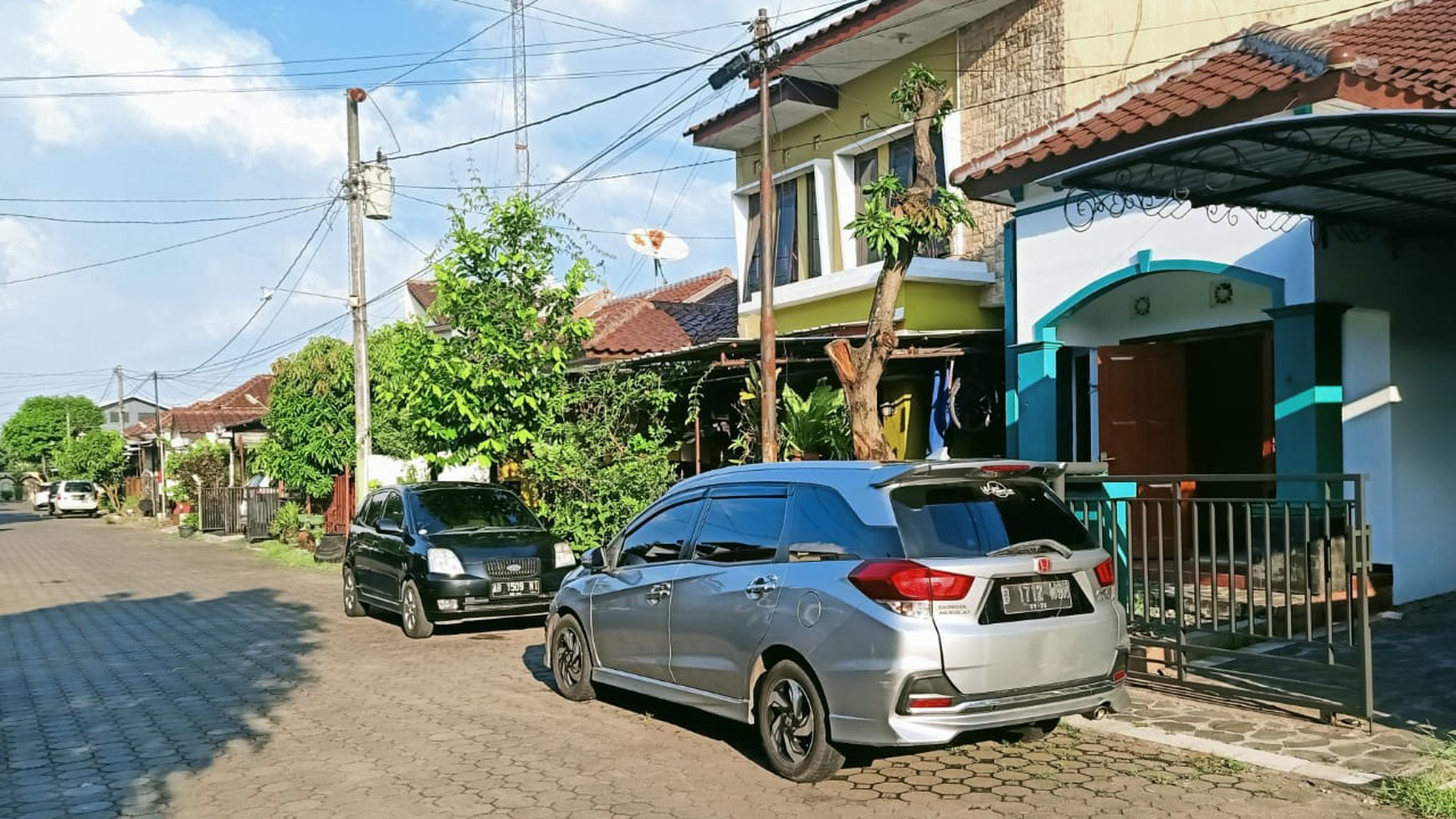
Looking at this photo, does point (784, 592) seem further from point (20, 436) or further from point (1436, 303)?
point (20, 436)

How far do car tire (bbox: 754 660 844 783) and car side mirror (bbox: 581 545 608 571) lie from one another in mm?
2164

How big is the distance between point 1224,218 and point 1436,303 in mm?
2416

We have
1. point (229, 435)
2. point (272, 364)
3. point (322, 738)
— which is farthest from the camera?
point (229, 435)

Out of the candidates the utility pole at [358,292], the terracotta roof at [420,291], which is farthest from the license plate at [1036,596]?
the terracotta roof at [420,291]

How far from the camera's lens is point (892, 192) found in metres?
10.9

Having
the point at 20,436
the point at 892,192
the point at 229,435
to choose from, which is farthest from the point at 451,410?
the point at 20,436

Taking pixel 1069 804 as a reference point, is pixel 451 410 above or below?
above

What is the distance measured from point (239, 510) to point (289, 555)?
10102mm

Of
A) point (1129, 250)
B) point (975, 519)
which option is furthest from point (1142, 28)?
point (975, 519)

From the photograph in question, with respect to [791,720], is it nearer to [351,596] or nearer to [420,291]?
[351,596]

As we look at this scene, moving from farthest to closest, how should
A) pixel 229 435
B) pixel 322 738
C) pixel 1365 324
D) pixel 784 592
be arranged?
1. pixel 229 435
2. pixel 1365 324
3. pixel 322 738
4. pixel 784 592

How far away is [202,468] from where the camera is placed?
123 ft

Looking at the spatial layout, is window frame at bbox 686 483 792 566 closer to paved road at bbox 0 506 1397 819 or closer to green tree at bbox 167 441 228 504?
paved road at bbox 0 506 1397 819

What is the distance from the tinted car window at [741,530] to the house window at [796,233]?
32.2 ft
